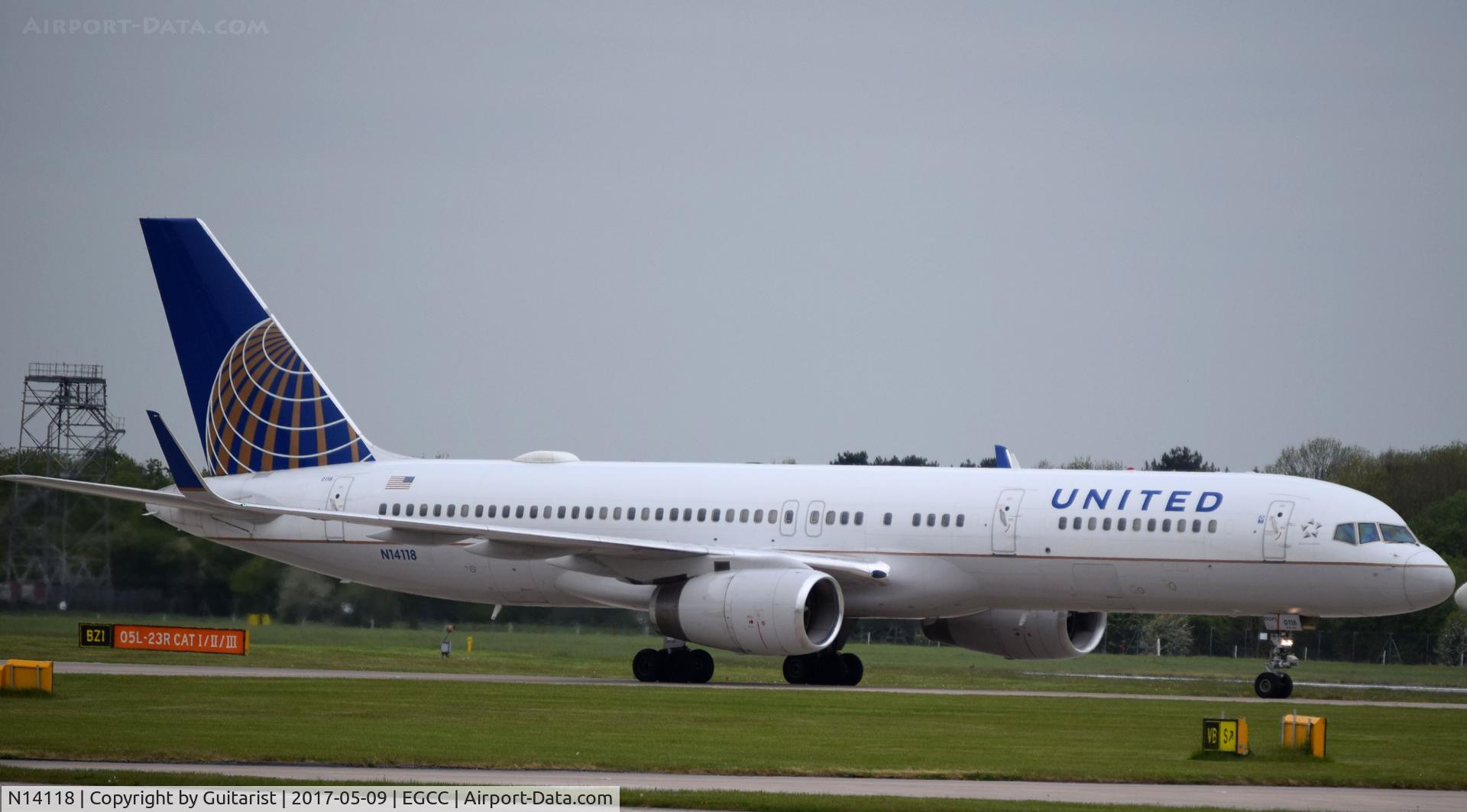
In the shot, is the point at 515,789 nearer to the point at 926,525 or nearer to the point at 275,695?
the point at 275,695

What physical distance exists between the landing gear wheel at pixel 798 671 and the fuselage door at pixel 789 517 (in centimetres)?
214

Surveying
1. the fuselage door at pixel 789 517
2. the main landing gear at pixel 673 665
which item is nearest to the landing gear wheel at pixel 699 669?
the main landing gear at pixel 673 665

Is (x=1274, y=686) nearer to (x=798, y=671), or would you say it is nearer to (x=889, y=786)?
(x=798, y=671)

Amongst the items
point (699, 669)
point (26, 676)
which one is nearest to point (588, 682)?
point (699, 669)

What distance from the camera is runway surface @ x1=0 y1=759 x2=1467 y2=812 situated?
57.2 ft

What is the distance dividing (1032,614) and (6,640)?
66.3ft

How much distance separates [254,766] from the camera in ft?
61.6

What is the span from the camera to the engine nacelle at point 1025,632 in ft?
119

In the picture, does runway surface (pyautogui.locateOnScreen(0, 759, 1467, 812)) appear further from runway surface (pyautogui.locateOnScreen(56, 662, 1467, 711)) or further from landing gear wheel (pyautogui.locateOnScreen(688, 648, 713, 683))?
landing gear wheel (pyautogui.locateOnScreen(688, 648, 713, 683))

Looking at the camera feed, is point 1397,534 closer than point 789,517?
Yes

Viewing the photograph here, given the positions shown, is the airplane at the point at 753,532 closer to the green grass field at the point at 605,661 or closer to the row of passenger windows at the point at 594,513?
the row of passenger windows at the point at 594,513

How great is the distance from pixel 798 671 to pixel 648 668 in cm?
255

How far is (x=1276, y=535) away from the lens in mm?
32000

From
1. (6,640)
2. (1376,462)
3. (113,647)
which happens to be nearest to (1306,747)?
(113,647)
